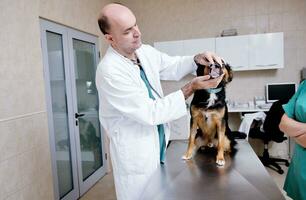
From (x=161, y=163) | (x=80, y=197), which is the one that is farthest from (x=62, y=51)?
(x=161, y=163)

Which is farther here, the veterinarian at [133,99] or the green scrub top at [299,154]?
the green scrub top at [299,154]

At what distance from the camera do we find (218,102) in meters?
1.19

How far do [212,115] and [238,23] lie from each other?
11.1 feet

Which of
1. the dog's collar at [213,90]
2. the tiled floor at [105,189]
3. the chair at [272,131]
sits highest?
the dog's collar at [213,90]

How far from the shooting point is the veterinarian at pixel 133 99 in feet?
3.59

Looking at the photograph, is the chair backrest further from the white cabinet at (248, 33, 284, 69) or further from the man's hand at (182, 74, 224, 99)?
the man's hand at (182, 74, 224, 99)

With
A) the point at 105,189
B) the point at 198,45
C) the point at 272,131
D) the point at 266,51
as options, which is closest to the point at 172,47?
the point at 198,45

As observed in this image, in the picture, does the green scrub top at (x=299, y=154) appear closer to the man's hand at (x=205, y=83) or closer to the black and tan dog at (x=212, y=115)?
the black and tan dog at (x=212, y=115)

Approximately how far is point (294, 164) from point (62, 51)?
2460 mm

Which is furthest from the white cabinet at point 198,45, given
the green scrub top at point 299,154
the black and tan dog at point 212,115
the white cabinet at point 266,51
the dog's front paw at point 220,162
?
the dog's front paw at point 220,162

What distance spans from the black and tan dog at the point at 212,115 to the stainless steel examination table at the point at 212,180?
0.22 ft

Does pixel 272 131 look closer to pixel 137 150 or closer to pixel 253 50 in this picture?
pixel 253 50

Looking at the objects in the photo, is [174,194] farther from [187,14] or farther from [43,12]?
[187,14]

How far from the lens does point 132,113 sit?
3.57 feet
